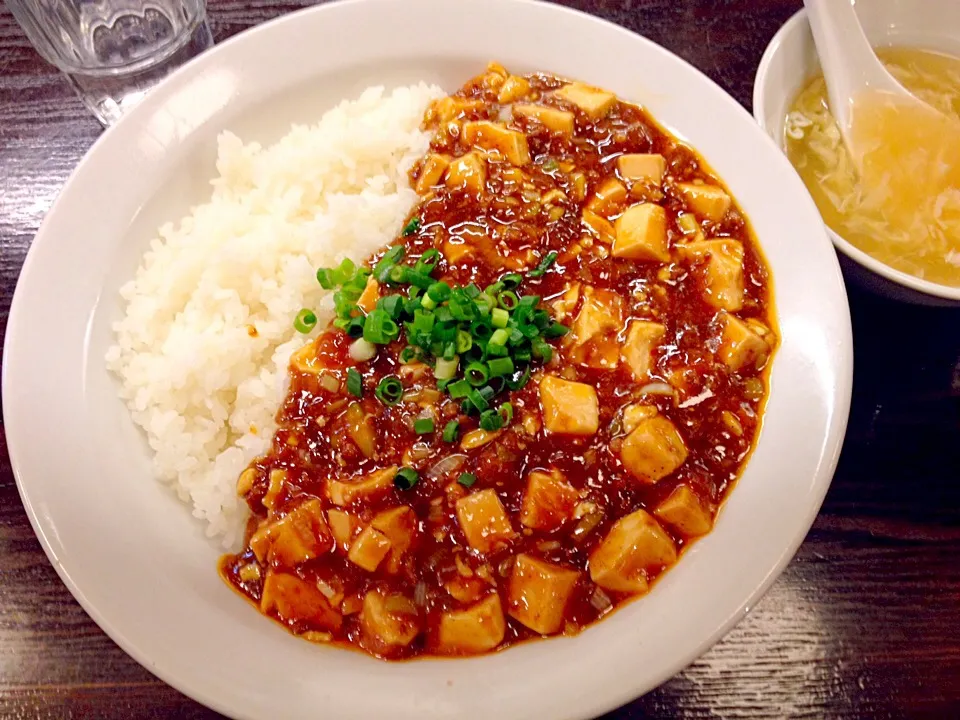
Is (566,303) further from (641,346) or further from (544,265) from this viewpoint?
(641,346)

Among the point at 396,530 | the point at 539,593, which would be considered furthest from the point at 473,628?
the point at 396,530

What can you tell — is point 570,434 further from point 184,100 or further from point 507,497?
point 184,100

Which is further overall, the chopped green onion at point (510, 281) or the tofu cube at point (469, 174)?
the tofu cube at point (469, 174)

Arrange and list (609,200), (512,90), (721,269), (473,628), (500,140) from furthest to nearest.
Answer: (512,90), (500,140), (609,200), (721,269), (473,628)

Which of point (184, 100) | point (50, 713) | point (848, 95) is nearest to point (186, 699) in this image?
point (50, 713)

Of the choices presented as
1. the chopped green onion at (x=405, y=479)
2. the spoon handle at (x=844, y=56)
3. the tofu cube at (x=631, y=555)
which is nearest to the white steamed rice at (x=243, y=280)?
the chopped green onion at (x=405, y=479)

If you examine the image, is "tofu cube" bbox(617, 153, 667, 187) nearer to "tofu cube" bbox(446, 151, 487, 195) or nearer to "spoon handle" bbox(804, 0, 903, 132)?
"tofu cube" bbox(446, 151, 487, 195)

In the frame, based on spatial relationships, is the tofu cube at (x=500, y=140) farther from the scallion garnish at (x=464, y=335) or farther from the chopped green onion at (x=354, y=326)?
the chopped green onion at (x=354, y=326)
